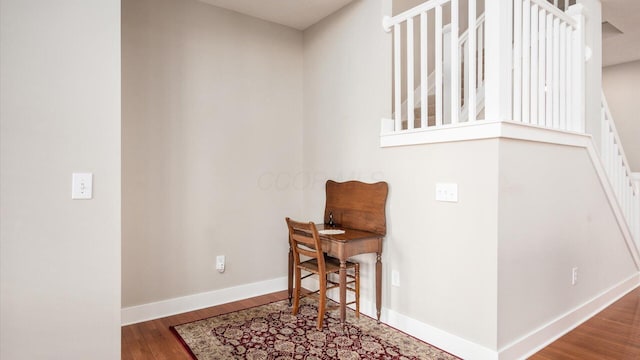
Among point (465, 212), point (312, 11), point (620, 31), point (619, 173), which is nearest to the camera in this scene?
point (465, 212)

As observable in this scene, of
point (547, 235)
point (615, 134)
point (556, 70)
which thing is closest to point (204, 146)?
point (547, 235)

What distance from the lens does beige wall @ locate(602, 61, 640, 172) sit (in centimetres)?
564

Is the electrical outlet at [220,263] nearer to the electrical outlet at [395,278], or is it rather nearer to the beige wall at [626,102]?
the electrical outlet at [395,278]

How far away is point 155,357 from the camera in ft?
7.63

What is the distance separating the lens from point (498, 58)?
2.12m

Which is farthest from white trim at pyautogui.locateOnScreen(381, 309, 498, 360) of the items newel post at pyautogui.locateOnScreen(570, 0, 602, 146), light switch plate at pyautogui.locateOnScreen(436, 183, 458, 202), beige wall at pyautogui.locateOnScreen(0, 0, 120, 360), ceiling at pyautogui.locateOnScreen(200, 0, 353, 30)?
ceiling at pyautogui.locateOnScreen(200, 0, 353, 30)

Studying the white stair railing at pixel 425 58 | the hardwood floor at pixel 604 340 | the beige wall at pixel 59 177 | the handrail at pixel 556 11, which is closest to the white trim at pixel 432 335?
the hardwood floor at pixel 604 340

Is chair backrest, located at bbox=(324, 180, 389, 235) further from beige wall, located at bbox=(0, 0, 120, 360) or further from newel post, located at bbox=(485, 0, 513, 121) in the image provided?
beige wall, located at bbox=(0, 0, 120, 360)

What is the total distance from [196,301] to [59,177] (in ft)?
5.83

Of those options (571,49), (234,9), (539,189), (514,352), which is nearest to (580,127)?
(571,49)

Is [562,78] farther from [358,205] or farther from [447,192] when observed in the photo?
[358,205]

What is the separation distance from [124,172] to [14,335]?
1.40m

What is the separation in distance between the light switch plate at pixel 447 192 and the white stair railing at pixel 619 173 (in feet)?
6.71

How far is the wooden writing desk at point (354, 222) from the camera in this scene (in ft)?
8.59
